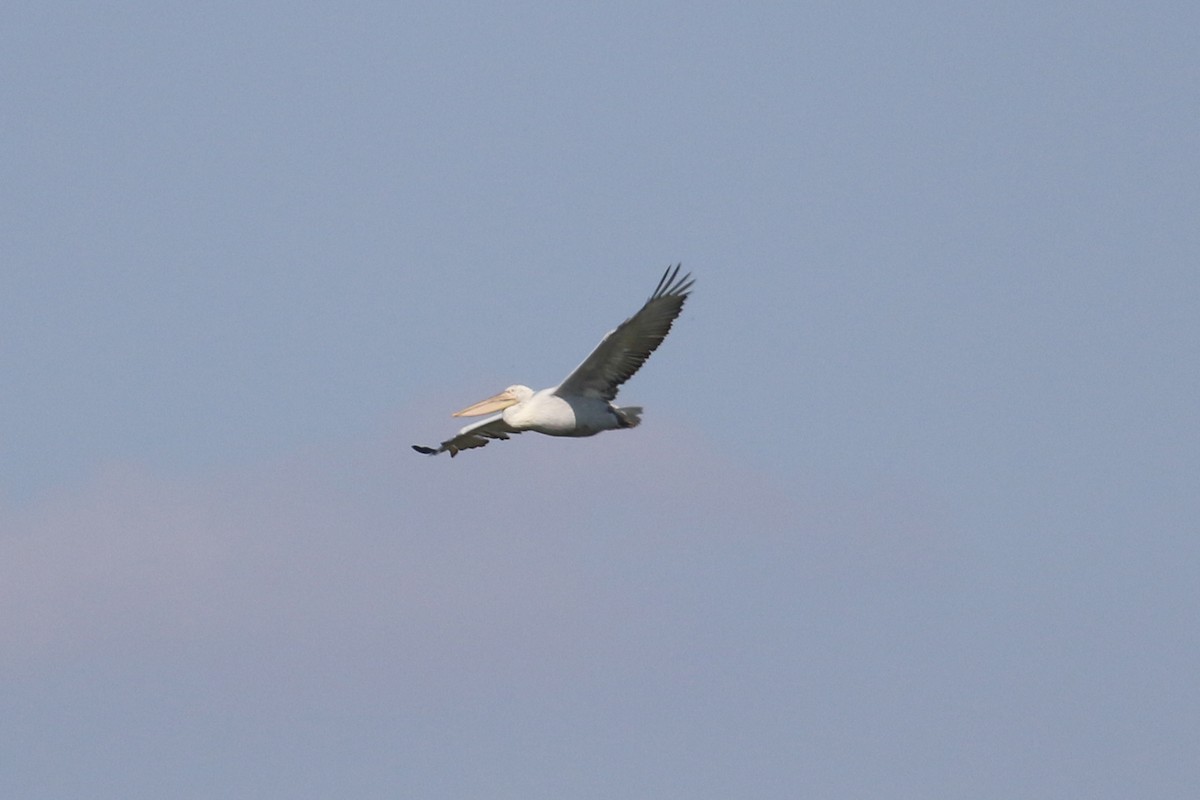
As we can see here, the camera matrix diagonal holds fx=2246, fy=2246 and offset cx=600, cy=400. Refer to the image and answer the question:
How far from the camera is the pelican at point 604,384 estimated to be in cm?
2177

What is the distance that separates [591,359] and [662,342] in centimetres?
73

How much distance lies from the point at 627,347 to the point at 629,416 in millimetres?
993

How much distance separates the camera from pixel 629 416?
22.8 metres

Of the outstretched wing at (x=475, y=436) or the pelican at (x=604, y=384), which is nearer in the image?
the pelican at (x=604, y=384)

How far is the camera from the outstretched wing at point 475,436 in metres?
24.6

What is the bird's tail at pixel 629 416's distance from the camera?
22719mm

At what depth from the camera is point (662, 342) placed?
2220 centimetres

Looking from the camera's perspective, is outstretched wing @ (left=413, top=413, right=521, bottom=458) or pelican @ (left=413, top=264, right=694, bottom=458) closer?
pelican @ (left=413, top=264, right=694, bottom=458)

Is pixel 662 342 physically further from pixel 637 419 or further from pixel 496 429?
pixel 496 429

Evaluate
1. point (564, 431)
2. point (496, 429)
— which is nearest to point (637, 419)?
point (564, 431)

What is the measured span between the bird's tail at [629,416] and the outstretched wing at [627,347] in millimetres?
190

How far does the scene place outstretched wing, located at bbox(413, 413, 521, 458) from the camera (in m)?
24.6

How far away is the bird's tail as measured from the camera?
74.5 feet

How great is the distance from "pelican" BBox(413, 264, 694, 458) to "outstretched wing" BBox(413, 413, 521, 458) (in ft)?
0.63
